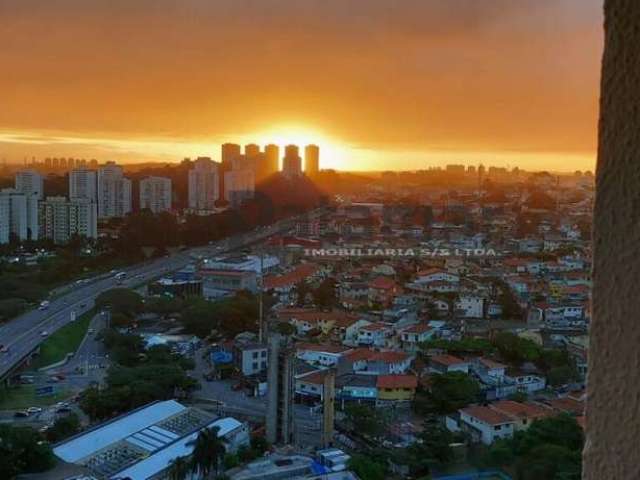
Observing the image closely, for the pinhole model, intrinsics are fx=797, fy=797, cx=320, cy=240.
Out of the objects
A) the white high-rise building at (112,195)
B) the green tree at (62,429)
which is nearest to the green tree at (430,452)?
the green tree at (62,429)

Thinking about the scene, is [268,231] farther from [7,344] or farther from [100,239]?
[7,344]

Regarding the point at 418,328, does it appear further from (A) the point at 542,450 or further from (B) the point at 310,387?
(A) the point at 542,450

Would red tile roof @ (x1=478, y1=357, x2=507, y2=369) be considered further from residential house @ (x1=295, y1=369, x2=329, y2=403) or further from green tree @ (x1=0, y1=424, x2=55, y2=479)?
green tree @ (x1=0, y1=424, x2=55, y2=479)

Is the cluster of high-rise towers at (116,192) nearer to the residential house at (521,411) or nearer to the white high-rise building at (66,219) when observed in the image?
the white high-rise building at (66,219)

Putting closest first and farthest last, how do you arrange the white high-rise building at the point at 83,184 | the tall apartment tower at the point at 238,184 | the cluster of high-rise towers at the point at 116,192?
the cluster of high-rise towers at the point at 116,192 → the white high-rise building at the point at 83,184 → the tall apartment tower at the point at 238,184

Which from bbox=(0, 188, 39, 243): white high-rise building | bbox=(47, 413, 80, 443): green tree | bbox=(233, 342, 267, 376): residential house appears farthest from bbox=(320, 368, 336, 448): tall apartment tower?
bbox=(0, 188, 39, 243): white high-rise building

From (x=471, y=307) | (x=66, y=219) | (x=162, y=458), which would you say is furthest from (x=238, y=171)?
(x=162, y=458)

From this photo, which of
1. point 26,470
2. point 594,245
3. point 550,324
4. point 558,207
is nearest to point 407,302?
point 550,324
